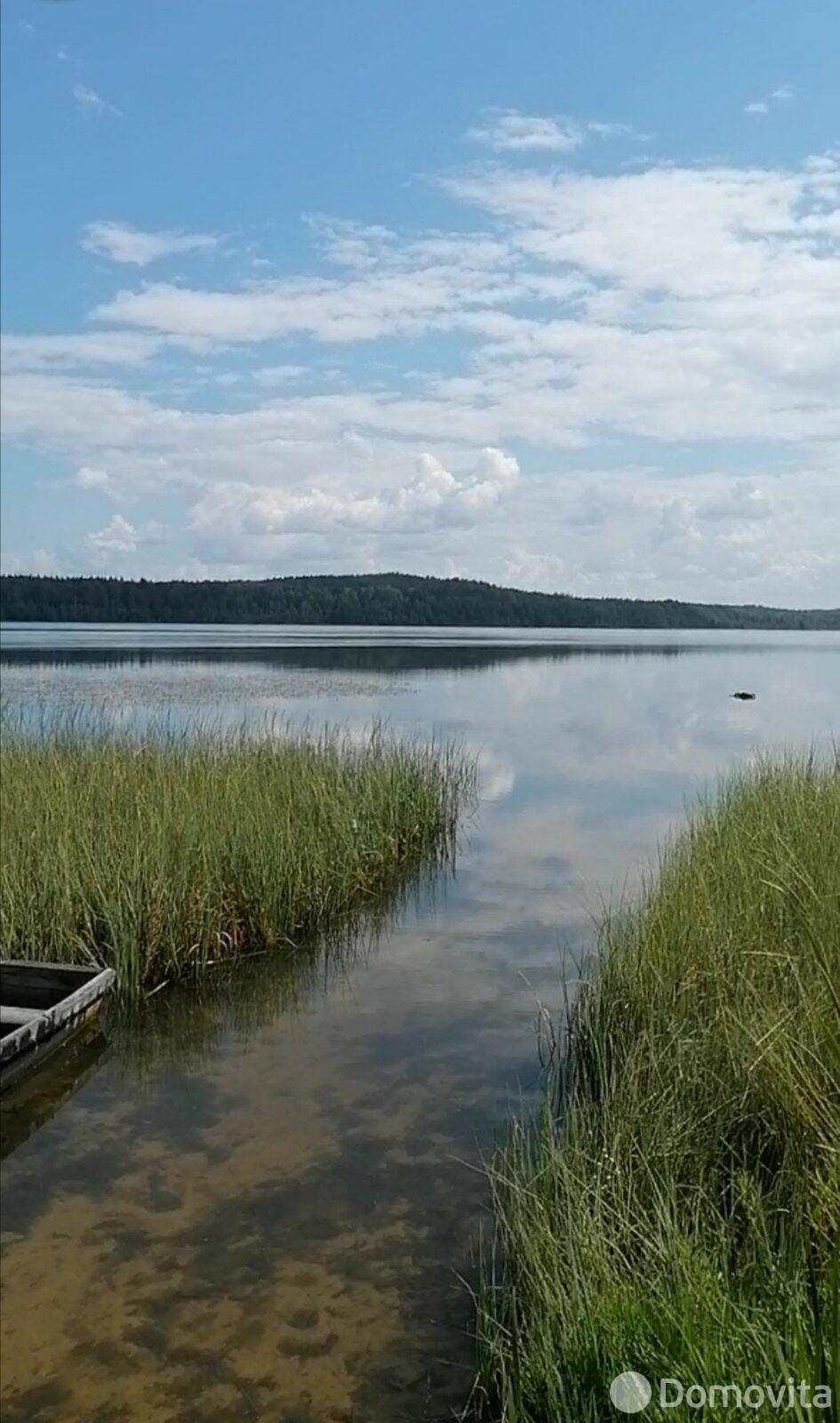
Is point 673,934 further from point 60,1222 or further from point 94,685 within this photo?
point 94,685

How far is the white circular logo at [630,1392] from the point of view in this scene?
2.75m

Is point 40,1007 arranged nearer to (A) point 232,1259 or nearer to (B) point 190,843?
(B) point 190,843

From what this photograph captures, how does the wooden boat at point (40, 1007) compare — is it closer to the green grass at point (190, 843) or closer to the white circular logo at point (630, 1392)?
the green grass at point (190, 843)

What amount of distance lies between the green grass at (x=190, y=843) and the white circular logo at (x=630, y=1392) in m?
5.35

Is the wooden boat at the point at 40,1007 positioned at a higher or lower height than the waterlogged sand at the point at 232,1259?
higher

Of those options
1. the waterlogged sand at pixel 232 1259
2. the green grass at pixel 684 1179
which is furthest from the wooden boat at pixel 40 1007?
the green grass at pixel 684 1179

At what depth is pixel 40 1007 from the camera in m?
6.95

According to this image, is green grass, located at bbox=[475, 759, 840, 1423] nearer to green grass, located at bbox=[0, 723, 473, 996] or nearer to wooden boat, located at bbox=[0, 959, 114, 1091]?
wooden boat, located at bbox=[0, 959, 114, 1091]

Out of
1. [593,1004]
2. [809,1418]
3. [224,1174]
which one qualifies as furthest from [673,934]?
[809,1418]

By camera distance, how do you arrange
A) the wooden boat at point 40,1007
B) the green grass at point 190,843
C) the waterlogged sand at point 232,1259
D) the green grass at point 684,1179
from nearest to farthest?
the green grass at point 684,1179 → the waterlogged sand at point 232,1259 → the wooden boat at point 40,1007 → the green grass at point 190,843

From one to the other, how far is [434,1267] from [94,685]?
27114 millimetres

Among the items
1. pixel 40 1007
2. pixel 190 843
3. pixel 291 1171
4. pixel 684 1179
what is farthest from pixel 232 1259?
pixel 190 843

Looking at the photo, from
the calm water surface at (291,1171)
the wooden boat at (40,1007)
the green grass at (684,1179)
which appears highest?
the green grass at (684,1179)

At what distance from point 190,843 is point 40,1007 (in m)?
2.00
